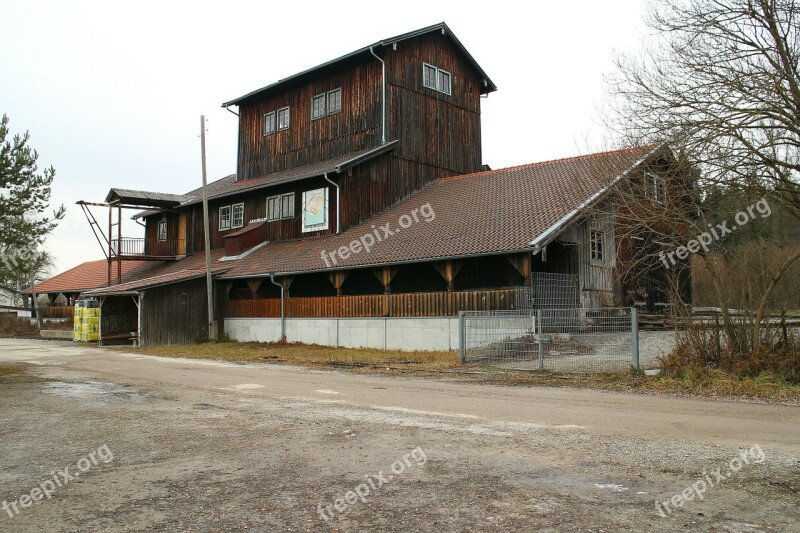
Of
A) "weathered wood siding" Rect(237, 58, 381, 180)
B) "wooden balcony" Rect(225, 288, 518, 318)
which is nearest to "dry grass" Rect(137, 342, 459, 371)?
"wooden balcony" Rect(225, 288, 518, 318)

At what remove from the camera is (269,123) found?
124ft

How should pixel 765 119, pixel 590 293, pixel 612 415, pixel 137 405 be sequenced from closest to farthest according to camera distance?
pixel 612 415 < pixel 137 405 < pixel 765 119 < pixel 590 293

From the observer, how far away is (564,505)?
18.3ft


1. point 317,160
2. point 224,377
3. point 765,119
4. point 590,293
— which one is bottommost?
point 224,377

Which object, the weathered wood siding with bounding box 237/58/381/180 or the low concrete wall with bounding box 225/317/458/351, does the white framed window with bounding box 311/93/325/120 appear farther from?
the low concrete wall with bounding box 225/317/458/351

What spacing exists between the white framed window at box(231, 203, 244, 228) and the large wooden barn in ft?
0.44

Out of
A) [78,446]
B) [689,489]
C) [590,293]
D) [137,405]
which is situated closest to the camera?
[689,489]

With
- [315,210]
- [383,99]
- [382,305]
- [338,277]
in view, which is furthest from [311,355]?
[383,99]

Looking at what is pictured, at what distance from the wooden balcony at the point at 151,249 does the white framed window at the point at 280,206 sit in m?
8.89

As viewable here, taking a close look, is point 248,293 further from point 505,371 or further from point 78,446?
point 78,446

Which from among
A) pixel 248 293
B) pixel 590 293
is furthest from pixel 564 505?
pixel 248 293

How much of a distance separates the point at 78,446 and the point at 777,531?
24.7 ft

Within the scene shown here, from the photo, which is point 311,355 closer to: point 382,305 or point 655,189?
point 382,305

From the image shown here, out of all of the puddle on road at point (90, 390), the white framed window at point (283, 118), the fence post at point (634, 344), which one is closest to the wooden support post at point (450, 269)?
the fence post at point (634, 344)
